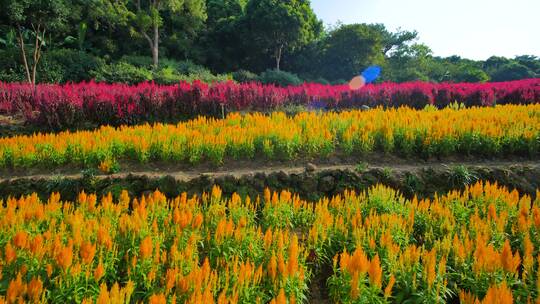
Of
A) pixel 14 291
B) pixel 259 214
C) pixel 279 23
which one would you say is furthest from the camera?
pixel 279 23

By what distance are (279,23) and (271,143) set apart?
19718mm

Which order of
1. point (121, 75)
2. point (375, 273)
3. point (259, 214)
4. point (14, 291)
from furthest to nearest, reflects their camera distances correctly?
point (121, 75) → point (259, 214) → point (375, 273) → point (14, 291)

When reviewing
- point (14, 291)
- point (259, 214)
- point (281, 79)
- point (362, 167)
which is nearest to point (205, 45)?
point (281, 79)

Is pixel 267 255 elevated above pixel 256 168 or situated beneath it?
situated beneath

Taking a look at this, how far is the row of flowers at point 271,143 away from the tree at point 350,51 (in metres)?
20.8

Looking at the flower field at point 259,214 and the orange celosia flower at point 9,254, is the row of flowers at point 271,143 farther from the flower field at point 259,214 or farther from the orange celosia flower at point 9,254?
the orange celosia flower at point 9,254

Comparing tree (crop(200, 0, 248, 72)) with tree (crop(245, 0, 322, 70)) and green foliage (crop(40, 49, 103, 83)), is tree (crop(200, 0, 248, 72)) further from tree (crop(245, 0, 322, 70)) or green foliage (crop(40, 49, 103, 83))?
green foliage (crop(40, 49, 103, 83))

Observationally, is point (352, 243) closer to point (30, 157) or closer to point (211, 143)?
point (211, 143)

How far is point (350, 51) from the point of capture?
26.8 meters

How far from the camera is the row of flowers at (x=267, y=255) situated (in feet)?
8.62

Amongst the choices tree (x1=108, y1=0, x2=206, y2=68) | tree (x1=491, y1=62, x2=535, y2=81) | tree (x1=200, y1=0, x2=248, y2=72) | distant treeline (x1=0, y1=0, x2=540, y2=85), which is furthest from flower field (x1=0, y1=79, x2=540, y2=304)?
tree (x1=491, y1=62, x2=535, y2=81)

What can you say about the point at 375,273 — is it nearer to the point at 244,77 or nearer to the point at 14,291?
the point at 14,291

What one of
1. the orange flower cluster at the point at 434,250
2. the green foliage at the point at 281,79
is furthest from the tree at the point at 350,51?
the orange flower cluster at the point at 434,250

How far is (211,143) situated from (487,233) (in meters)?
4.01
